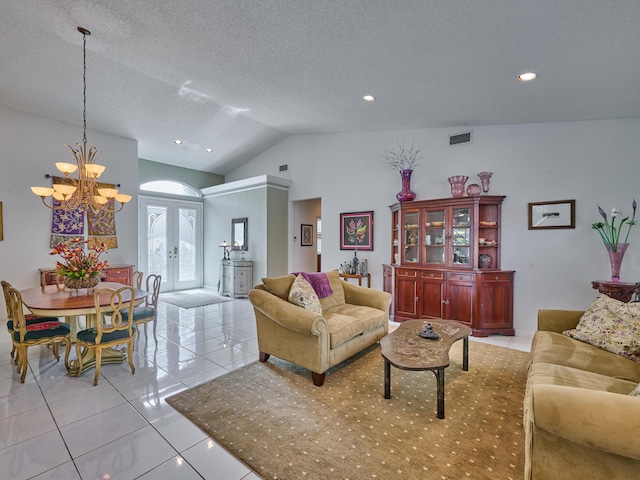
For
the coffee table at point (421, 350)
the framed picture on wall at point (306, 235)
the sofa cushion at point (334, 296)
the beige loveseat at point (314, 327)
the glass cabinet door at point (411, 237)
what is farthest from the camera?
the framed picture on wall at point (306, 235)

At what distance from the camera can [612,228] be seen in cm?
371

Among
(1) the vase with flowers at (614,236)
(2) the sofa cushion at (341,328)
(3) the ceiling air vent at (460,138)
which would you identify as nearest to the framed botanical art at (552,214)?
(1) the vase with flowers at (614,236)

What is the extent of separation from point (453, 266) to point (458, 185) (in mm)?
1221

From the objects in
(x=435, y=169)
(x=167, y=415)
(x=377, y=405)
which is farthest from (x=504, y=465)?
(x=435, y=169)

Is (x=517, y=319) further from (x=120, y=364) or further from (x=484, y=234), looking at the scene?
(x=120, y=364)

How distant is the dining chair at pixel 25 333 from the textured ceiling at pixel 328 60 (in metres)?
2.89

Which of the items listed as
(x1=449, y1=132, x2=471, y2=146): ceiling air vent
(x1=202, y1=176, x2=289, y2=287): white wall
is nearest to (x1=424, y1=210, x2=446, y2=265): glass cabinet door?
(x1=449, y1=132, x2=471, y2=146): ceiling air vent

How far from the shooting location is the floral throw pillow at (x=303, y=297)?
3.17 metres

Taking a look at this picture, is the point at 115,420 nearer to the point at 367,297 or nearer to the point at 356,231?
the point at 367,297

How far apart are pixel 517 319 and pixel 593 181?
6.78ft

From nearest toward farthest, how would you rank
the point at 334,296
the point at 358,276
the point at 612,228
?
the point at 612,228
the point at 334,296
the point at 358,276

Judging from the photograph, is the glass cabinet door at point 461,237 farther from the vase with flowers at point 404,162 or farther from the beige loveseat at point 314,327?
the beige loveseat at point 314,327

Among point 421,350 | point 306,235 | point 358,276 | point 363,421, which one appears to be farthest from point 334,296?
point 306,235

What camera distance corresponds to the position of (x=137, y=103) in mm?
4922
